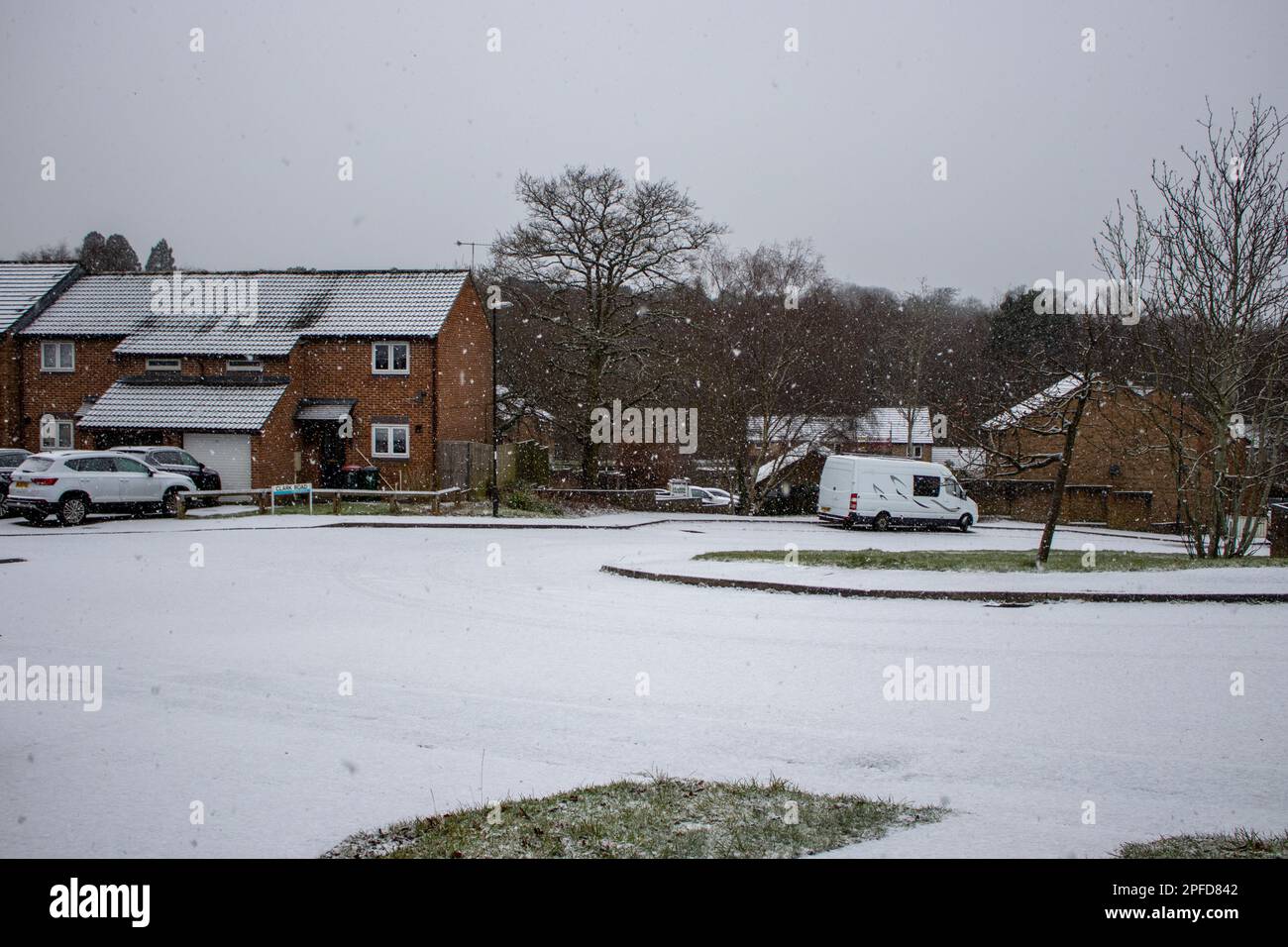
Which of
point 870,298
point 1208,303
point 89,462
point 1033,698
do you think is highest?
point 870,298

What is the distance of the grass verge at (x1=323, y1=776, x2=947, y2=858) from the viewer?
16.0 ft

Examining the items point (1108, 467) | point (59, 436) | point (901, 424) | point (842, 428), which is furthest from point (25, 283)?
point (901, 424)

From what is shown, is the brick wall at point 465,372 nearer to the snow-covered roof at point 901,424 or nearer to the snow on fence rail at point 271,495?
the snow on fence rail at point 271,495

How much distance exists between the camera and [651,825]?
5254 mm

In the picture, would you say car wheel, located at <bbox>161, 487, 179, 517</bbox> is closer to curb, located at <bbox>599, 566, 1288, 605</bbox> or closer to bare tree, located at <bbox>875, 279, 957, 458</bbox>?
curb, located at <bbox>599, 566, 1288, 605</bbox>

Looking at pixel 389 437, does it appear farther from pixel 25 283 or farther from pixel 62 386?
pixel 25 283

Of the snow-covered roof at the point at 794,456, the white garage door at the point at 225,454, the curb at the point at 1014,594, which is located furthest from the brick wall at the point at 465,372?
the curb at the point at 1014,594

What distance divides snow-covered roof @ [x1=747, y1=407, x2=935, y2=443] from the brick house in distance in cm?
1407

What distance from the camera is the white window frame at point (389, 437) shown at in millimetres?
37188

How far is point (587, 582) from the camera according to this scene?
16.4 metres

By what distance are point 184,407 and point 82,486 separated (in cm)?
1103

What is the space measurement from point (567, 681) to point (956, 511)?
27764 mm

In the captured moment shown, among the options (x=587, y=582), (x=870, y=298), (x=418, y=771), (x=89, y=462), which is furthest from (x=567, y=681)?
(x=870, y=298)
